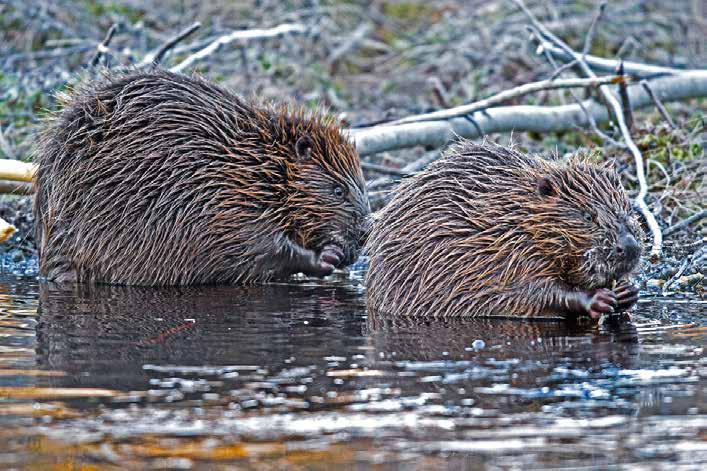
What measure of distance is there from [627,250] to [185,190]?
2500 millimetres

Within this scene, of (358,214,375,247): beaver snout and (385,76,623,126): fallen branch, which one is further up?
(385,76,623,126): fallen branch

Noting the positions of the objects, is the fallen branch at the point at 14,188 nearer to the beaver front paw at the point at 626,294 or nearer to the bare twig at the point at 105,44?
the bare twig at the point at 105,44

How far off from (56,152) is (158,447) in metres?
3.85

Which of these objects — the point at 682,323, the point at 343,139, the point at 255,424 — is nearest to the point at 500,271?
the point at 682,323

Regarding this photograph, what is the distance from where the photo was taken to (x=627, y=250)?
5.50 metres

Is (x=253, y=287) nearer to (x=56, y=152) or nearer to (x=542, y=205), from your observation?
(x=56, y=152)

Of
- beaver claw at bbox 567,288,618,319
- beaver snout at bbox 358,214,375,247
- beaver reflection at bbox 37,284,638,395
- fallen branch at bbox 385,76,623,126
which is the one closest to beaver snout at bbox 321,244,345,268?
beaver snout at bbox 358,214,375,247

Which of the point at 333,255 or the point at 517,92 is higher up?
the point at 517,92

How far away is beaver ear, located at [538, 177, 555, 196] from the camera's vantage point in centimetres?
576

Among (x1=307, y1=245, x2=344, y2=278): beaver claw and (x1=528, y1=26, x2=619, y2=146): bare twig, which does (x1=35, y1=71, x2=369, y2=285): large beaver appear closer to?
(x1=307, y1=245, x2=344, y2=278): beaver claw

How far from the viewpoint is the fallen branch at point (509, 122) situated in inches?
315

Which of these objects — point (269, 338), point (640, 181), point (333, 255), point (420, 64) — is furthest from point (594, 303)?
point (420, 64)

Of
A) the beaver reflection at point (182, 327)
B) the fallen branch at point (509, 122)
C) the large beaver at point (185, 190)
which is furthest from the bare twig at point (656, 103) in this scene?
the beaver reflection at point (182, 327)

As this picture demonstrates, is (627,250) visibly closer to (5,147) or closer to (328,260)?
(328,260)
